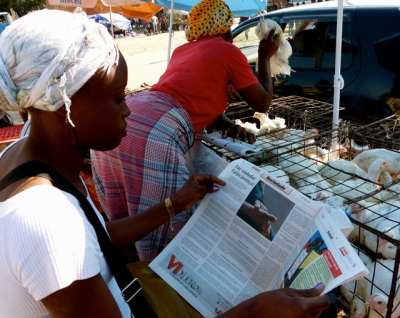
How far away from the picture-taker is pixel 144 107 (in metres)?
1.66

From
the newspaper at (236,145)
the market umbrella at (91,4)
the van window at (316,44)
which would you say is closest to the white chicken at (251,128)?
the newspaper at (236,145)

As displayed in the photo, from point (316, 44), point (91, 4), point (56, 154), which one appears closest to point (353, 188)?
point (56, 154)

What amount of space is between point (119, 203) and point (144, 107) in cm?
42

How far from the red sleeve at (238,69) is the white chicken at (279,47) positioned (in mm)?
328

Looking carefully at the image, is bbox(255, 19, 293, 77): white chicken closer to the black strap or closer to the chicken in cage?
the chicken in cage

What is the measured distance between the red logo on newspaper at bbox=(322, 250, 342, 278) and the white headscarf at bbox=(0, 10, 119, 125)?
63 cm

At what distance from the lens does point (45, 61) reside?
0.75 m

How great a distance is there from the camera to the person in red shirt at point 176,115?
1.57m

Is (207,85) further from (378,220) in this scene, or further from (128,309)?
(128,309)

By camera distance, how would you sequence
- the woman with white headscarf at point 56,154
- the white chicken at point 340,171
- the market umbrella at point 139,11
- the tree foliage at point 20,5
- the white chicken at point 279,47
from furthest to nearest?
the tree foliage at point 20,5 → the market umbrella at point 139,11 → the white chicken at point 279,47 → the white chicken at point 340,171 → the woman with white headscarf at point 56,154

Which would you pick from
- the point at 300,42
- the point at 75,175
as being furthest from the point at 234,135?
the point at 300,42

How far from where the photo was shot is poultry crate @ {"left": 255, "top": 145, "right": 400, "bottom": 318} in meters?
1.10

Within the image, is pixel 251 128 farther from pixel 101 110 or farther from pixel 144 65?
pixel 144 65

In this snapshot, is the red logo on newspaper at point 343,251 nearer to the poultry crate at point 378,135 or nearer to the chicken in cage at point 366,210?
the chicken in cage at point 366,210
